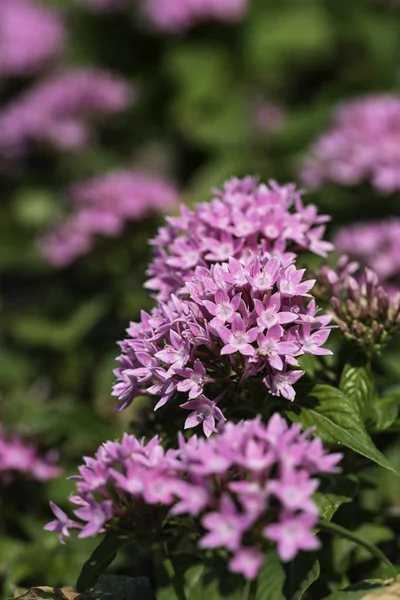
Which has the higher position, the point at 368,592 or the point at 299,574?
the point at 299,574

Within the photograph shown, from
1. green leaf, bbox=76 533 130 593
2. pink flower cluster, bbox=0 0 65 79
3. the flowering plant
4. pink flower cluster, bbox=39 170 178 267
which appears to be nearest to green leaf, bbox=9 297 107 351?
pink flower cluster, bbox=39 170 178 267

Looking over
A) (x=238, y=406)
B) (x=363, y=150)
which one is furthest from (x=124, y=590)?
(x=363, y=150)

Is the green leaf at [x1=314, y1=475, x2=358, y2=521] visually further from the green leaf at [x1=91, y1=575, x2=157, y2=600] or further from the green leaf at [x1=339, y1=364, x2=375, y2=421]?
the green leaf at [x1=91, y1=575, x2=157, y2=600]

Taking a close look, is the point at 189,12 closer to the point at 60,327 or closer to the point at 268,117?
the point at 268,117

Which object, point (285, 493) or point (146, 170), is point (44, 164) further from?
point (285, 493)

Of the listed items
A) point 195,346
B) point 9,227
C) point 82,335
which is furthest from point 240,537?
point 9,227

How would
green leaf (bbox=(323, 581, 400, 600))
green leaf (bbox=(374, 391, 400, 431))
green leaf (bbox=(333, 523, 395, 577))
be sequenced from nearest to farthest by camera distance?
green leaf (bbox=(323, 581, 400, 600))
green leaf (bbox=(374, 391, 400, 431))
green leaf (bbox=(333, 523, 395, 577))
